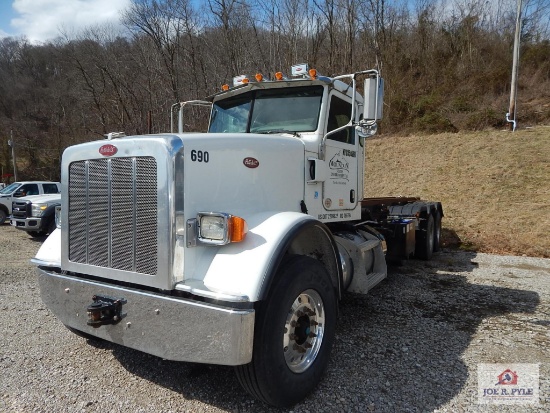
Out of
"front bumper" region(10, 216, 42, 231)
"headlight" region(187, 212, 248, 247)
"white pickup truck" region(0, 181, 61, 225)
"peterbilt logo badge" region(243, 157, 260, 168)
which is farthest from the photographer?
"white pickup truck" region(0, 181, 61, 225)

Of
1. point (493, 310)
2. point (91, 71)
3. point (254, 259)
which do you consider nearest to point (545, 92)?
point (493, 310)

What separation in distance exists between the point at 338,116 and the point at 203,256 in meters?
2.51

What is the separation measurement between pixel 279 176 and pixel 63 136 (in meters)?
47.2

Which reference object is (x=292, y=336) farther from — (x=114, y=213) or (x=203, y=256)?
(x=114, y=213)

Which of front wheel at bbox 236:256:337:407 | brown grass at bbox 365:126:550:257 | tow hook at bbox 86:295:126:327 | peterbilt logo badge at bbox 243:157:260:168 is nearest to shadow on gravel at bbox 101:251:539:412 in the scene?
front wheel at bbox 236:256:337:407

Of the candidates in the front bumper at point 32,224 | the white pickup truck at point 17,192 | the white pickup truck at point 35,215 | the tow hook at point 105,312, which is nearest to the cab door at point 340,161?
the tow hook at point 105,312

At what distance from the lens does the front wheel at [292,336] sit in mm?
2615

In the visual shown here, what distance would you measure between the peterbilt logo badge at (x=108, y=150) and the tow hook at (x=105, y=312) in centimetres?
106

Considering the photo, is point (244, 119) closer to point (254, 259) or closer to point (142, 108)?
point (254, 259)

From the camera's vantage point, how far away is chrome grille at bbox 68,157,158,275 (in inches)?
109

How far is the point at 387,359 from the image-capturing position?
12.0 ft

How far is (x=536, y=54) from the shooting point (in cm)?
2577

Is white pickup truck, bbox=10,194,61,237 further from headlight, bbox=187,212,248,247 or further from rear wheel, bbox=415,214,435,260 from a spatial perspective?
headlight, bbox=187,212,248,247

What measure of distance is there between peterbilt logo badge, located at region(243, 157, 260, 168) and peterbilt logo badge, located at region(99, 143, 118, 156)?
99 cm
